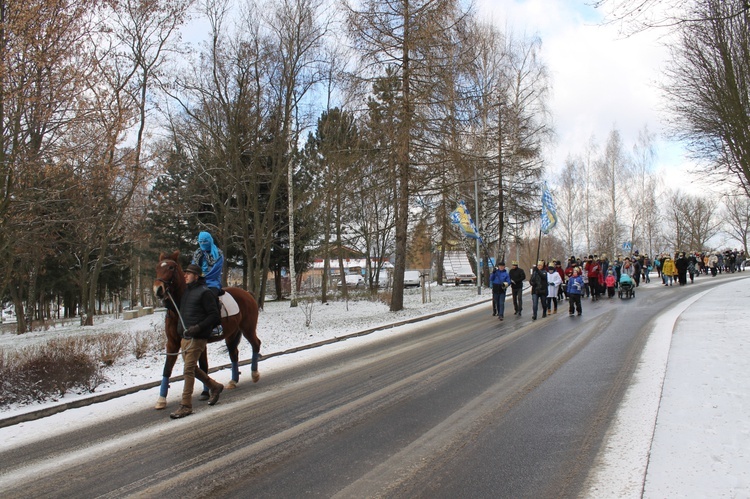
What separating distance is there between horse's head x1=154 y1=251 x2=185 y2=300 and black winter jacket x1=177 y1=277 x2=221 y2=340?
0.16 metres

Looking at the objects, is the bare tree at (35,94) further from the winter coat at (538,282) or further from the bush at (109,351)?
the winter coat at (538,282)

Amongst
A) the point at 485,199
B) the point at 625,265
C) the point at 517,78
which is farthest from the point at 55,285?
the point at 625,265

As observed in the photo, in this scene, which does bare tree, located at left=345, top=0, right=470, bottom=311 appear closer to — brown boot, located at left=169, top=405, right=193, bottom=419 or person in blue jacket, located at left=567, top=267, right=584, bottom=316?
person in blue jacket, located at left=567, top=267, right=584, bottom=316

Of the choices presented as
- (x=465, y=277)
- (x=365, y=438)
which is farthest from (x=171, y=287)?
(x=465, y=277)

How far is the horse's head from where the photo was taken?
20.2 feet

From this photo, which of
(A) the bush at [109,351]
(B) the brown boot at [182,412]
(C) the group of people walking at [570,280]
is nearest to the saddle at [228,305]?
(B) the brown boot at [182,412]

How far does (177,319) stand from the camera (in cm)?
675

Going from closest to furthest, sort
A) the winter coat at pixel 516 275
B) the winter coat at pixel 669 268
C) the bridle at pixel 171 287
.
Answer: the bridle at pixel 171 287, the winter coat at pixel 516 275, the winter coat at pixel 669 268

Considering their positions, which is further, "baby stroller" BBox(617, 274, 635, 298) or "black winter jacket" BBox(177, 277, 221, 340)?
"baby stroller" BBox(617, 274, 635, 298)

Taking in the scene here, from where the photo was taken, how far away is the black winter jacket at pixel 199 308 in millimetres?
6391

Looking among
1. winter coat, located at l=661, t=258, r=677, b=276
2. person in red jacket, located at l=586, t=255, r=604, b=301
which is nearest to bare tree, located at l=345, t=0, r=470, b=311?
person in red jacket, located at l=586, t=255, r=604, b=301

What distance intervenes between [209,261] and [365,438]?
356 centimetres

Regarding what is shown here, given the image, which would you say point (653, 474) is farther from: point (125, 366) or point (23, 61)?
point (23, 61)

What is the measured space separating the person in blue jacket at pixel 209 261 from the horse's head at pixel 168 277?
1.29ft
